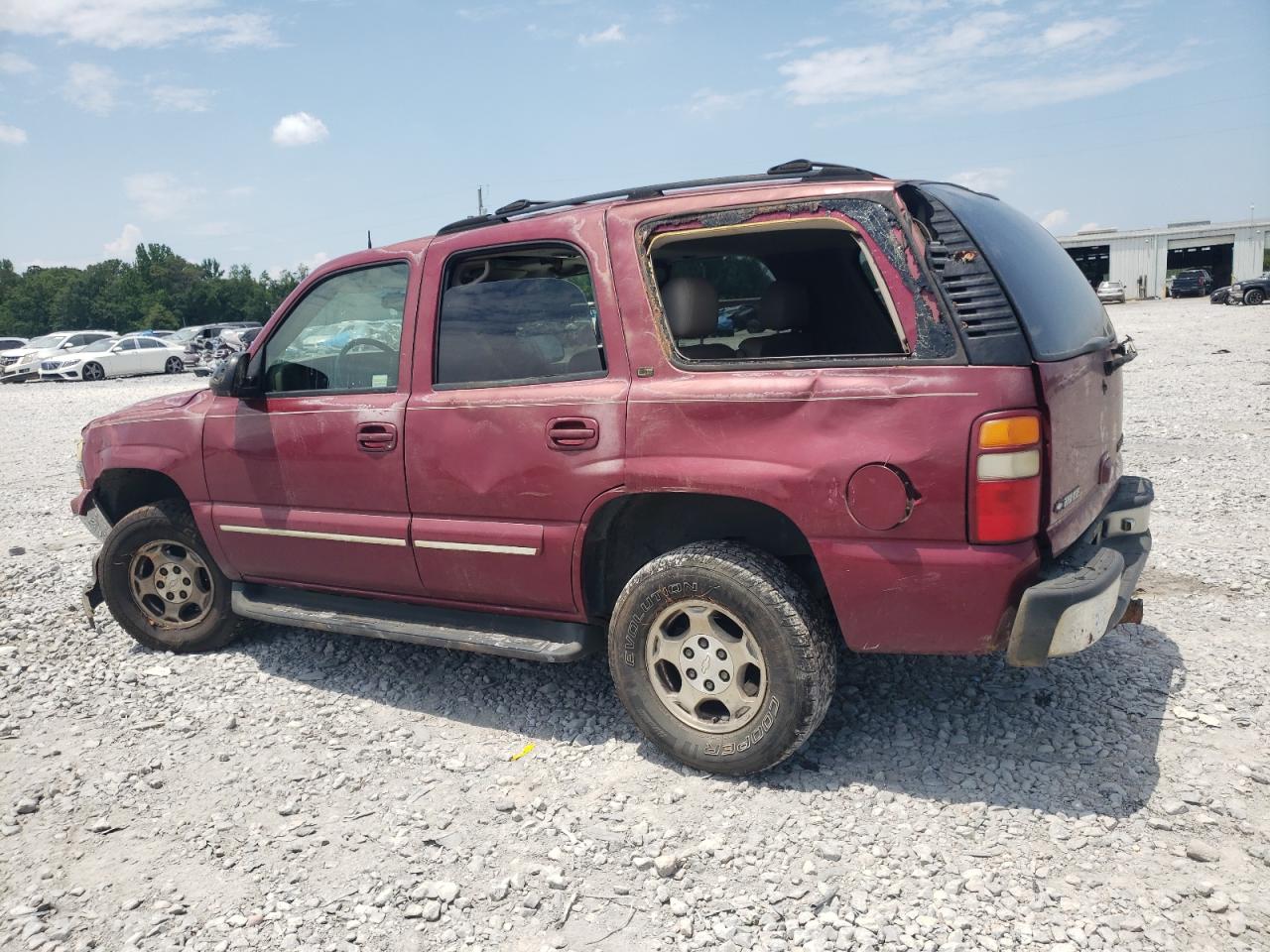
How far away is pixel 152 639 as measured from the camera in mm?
4809

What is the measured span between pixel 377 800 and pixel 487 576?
36.0 inches

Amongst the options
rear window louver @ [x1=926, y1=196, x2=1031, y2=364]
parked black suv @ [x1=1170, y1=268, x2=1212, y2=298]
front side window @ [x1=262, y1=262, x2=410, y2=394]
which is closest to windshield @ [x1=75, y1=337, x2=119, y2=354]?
front side window @ [x1=262, y1=262, x2=410, y2=394]

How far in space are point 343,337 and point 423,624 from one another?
1353mm

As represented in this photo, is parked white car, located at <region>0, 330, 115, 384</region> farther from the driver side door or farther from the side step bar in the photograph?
the side step bar

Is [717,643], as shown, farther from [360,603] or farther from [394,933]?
[360,603]

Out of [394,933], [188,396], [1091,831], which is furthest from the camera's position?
[188,396]

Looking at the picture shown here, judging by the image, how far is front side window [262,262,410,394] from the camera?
404cm

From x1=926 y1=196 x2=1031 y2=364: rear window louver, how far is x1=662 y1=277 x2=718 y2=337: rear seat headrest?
0.83 meters

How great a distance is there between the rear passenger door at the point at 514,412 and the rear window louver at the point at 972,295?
3.75 feet

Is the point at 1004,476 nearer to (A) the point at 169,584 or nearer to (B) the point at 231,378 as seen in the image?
(B) the point at 231,378

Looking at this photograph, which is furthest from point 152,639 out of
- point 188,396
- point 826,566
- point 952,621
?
point 952,621

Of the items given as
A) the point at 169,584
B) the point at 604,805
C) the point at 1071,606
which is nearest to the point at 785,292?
the point at 1071,606

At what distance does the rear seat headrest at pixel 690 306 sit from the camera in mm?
3410

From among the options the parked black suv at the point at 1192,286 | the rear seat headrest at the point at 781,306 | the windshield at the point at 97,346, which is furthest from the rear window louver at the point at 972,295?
the parked black suv at the point at 1192,286
